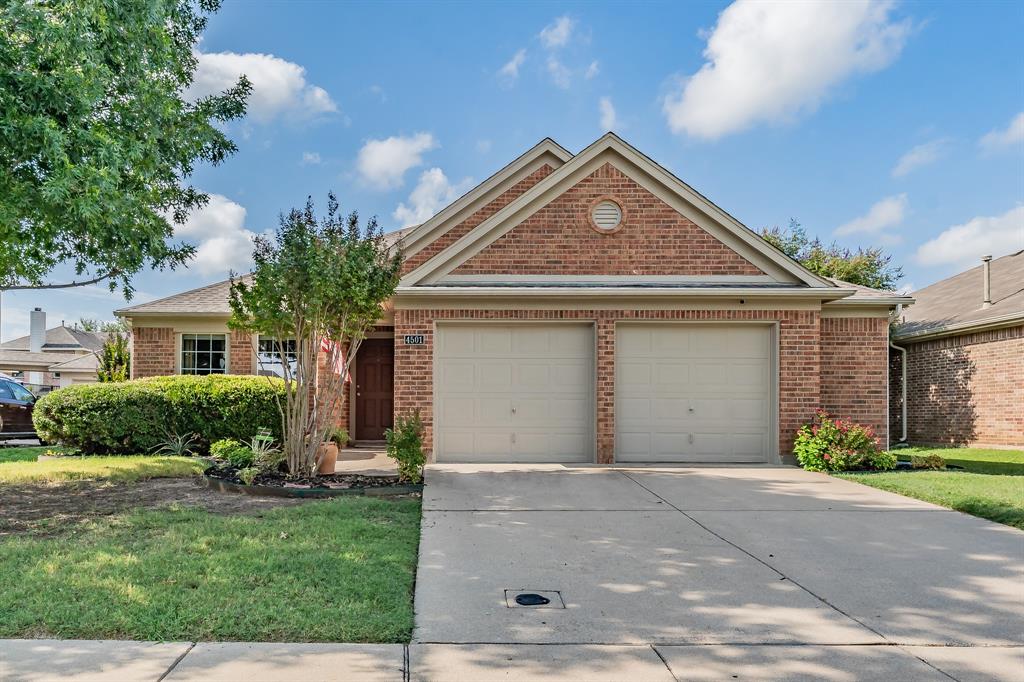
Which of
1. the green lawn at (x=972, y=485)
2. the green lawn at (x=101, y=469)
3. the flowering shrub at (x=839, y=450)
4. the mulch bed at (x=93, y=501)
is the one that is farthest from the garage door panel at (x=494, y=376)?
the green lawn at (x=972, y=485)

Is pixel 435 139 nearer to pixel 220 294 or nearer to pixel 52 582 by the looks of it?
pixel 220 294

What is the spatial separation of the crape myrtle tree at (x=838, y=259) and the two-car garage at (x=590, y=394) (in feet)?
49.9

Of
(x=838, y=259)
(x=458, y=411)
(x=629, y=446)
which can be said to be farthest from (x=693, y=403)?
(x=838, y=259)

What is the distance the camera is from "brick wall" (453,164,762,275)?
10461 millimetres

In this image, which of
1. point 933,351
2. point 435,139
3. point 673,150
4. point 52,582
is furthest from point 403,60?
point 933,351

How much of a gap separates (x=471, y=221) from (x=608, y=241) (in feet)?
12.8

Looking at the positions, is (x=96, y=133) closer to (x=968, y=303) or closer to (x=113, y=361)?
(x=113, y=361)

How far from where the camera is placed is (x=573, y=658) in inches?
126

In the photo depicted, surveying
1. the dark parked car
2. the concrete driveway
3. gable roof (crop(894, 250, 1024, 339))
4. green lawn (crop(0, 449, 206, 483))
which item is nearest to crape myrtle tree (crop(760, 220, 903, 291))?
gable roof (crop(894, 250, 1024, 339))

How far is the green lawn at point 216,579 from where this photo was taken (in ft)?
11.3

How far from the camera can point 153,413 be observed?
35.9 ft

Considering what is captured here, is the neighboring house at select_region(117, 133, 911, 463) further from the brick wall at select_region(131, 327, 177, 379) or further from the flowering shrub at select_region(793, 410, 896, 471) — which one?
the brick wall at select_region(131, 327, 177, 379)

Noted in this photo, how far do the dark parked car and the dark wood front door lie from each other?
8401 mm

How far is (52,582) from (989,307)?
1801 cm
